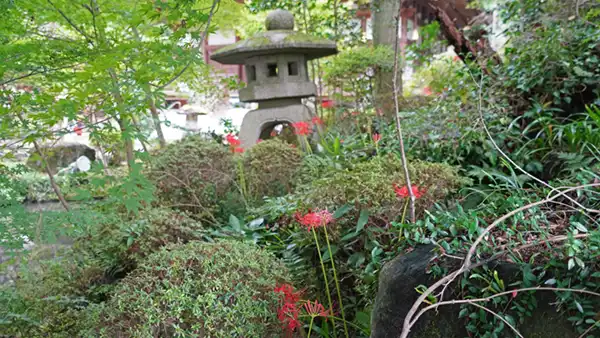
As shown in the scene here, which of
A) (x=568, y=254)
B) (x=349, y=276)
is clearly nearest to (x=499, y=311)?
(x=568, y=254)

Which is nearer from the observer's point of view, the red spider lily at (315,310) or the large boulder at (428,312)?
the large boulder at (428,312)

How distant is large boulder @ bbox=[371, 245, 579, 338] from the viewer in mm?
1296

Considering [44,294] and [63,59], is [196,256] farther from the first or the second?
[44,294]

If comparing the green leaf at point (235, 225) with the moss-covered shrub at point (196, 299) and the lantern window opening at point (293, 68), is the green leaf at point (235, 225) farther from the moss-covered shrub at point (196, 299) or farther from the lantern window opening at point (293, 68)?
the lantern window opening at point (293, 68)

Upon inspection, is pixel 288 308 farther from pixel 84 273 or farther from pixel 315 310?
pixel 84 273

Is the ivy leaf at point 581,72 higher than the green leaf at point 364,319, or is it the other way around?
the ivy leaf at point 581,72

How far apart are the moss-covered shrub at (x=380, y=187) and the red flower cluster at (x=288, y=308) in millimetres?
558

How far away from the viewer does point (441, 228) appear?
1622 mm

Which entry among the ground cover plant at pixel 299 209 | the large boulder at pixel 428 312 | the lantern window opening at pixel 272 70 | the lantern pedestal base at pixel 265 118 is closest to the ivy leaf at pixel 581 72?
the ground cover plant at pixel 299 209

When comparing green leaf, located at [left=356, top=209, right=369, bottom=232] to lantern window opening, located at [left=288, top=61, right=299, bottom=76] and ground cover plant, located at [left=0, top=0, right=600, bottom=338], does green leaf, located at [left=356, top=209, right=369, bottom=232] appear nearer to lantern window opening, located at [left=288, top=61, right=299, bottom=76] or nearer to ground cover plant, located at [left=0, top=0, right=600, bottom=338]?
ground cover plant, located at [left=0, top=0, right=600, bottom=338]

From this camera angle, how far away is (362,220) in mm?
2104

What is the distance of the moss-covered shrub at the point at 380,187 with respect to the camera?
216 centimetres

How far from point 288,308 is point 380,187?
2.53ft

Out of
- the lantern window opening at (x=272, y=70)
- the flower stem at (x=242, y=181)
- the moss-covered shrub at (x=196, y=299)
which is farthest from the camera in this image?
the lantern window opening at (x=272, y=70)
